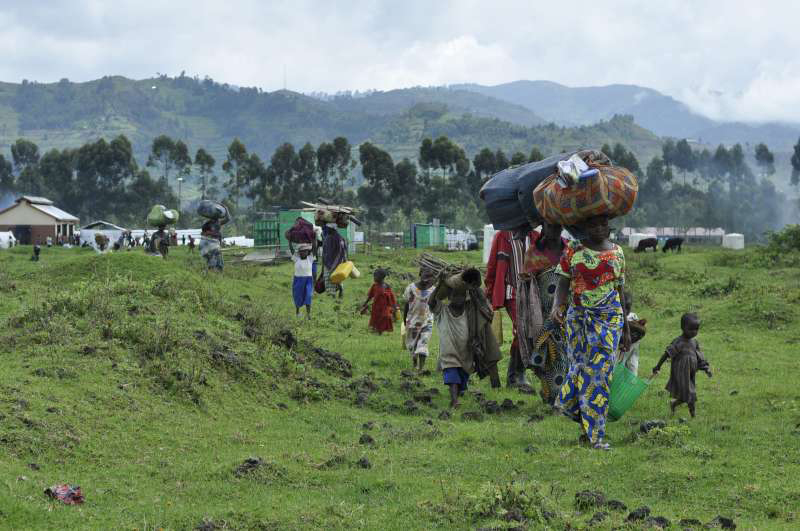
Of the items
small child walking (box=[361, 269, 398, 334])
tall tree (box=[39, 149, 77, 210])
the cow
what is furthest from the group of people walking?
tall tree (box=[39, 149, 77, 210])

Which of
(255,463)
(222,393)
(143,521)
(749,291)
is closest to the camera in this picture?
(143,521)

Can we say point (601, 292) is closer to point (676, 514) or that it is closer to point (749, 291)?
point (676, 514)

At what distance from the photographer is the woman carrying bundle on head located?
7.99 metres

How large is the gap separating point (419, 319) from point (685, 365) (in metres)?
4.29

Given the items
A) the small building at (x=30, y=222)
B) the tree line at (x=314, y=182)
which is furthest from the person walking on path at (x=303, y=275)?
the tree line at (x=314, y=182)

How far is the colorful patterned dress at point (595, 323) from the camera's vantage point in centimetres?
800

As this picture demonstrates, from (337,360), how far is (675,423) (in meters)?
5.00

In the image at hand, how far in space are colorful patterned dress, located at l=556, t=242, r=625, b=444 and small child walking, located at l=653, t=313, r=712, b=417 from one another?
1.67 meters

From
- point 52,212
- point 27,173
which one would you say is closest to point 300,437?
point 52,212

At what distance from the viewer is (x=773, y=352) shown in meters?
14.5

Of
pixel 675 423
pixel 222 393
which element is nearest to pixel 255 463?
pixel 222 393

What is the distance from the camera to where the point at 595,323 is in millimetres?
8039

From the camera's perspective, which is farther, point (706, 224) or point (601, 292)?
point (706, 224)

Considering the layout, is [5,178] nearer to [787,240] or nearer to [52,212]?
[52,212]
